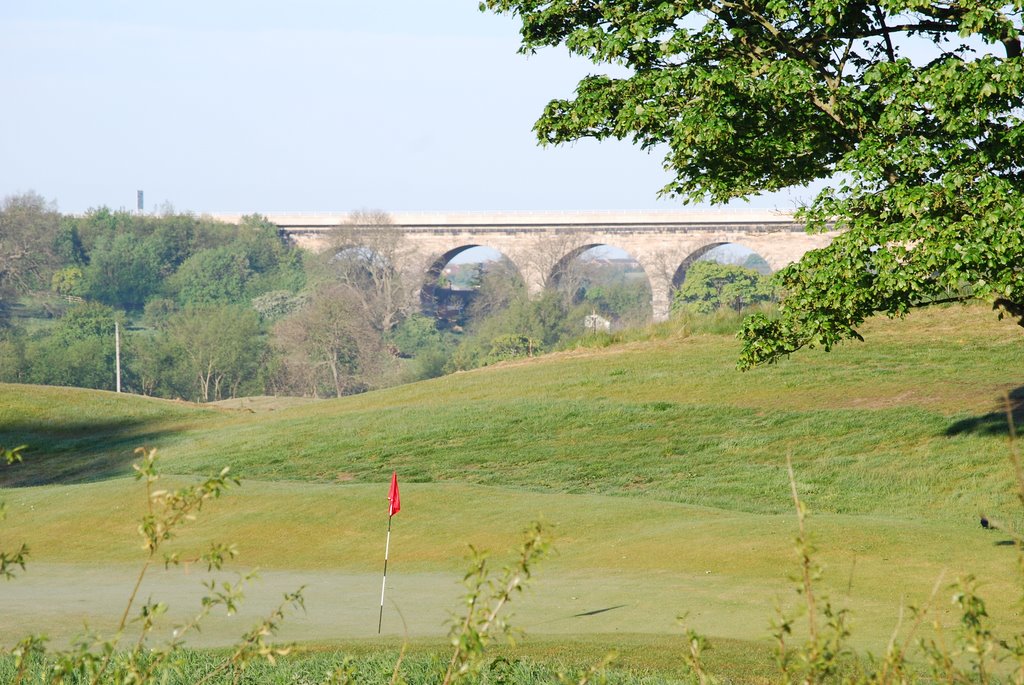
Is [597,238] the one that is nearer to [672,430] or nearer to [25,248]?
[25,248]

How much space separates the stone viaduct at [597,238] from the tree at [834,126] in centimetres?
8808

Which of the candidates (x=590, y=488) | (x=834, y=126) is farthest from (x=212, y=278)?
(x=834, y=126)

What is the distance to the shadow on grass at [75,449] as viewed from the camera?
3241cm

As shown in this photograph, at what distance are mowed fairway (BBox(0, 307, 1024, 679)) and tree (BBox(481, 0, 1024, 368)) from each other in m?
3.13

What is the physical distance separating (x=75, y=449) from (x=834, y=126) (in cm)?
2721

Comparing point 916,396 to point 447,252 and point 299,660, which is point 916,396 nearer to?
point 299,660

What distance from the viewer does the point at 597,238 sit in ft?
380

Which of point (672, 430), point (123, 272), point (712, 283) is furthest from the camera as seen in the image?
point (123, 272)

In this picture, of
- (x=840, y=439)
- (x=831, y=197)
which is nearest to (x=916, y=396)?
(x=840, y=439)

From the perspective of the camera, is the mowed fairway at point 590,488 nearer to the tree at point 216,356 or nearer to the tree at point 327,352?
the tree at point 327,352

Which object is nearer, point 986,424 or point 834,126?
point 834,126

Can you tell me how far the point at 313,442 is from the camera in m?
30.9

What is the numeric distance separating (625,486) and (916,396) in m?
8.14

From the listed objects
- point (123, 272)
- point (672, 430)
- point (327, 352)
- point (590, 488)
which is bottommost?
point (327, 352)
